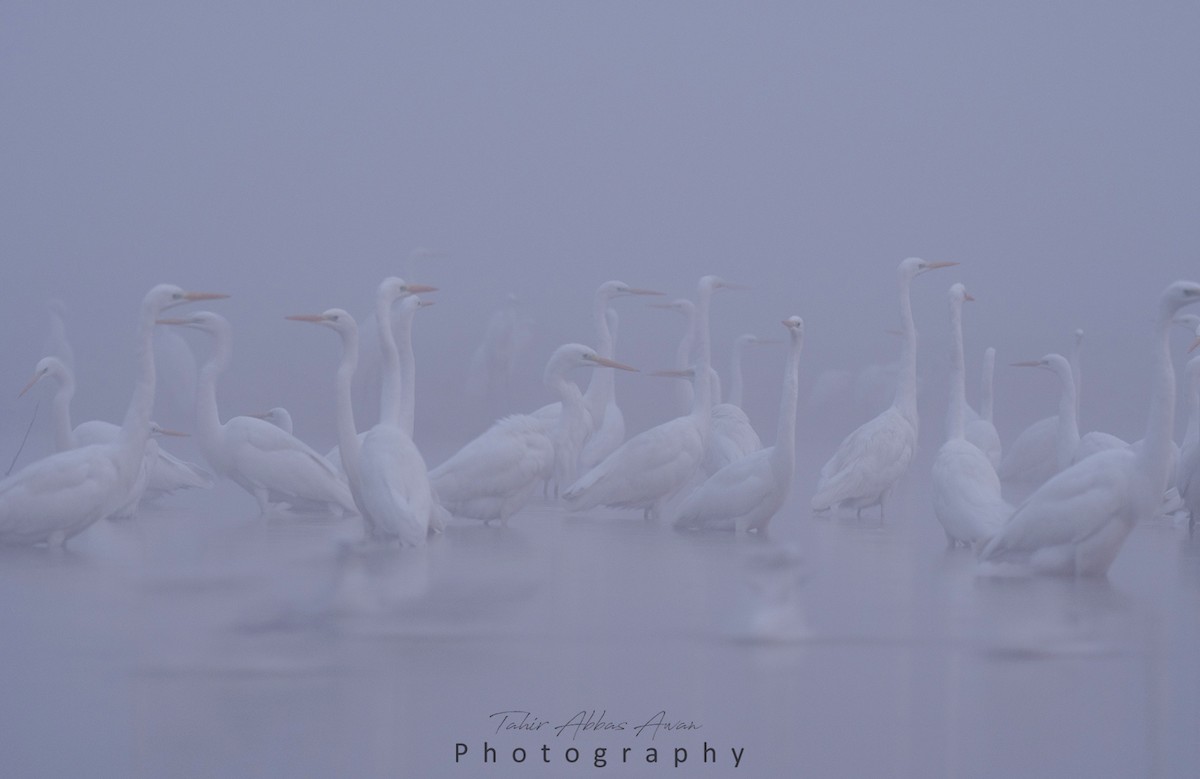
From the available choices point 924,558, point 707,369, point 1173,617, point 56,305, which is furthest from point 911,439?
point 56,305

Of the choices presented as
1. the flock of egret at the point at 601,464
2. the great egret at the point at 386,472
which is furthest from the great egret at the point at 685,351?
the great egret at the point at 386,472

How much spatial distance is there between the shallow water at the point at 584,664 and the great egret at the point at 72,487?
167 millimetres

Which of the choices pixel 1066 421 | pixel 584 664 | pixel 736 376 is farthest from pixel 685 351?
pixel 584 664

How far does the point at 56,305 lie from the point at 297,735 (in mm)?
12303

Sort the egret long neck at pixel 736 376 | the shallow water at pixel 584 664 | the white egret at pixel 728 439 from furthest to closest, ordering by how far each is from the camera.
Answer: the egret long neck at pixel 736 376, the white egret at pixel 728 439, the shallow water at pixel 584 664

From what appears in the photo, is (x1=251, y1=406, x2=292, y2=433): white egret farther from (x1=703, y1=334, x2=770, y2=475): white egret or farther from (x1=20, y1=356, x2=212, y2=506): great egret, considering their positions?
(x1=703, y1=334, x2=770, y2=475): white egret

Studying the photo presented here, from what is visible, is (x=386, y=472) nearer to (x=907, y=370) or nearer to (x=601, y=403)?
(x=601, y=403)

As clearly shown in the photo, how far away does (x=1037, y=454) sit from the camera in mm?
11867

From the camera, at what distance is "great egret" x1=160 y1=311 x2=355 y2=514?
816cm

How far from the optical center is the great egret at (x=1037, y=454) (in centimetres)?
1174

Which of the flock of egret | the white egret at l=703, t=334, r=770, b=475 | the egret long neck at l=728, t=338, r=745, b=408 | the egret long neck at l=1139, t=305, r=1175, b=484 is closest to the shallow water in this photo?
the flock of egret

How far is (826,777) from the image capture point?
3.09 meters

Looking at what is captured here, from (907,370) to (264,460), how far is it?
4.63 meters

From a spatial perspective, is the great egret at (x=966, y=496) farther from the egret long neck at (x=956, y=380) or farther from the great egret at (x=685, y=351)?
the great egret at (x=685, y=351)
